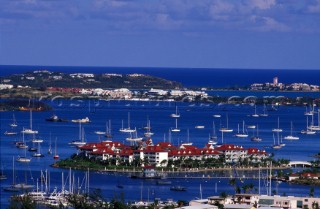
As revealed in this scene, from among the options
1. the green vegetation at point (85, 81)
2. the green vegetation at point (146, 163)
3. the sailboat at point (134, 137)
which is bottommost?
the green vegetation at point (146, 163)

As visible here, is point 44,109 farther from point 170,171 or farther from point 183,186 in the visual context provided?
point 183,186

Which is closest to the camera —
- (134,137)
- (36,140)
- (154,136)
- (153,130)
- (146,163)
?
(146,163)

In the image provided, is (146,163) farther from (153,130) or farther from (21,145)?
(153,130)

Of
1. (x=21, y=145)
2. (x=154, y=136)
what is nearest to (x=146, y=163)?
(x=21, y=145)

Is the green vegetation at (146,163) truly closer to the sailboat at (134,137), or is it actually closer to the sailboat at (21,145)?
the sailboat at (21,145)

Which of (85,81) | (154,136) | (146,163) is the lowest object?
(146,163)

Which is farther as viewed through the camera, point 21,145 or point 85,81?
point 85,81

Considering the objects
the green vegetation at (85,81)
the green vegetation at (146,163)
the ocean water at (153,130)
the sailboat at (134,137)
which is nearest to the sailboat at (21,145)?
the ocean water at (153,130)

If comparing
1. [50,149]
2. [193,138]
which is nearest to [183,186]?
[50,149]

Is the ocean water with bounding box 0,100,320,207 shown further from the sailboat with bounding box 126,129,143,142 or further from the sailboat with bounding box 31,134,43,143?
the sailboat with bounding box 126,129,143,142
